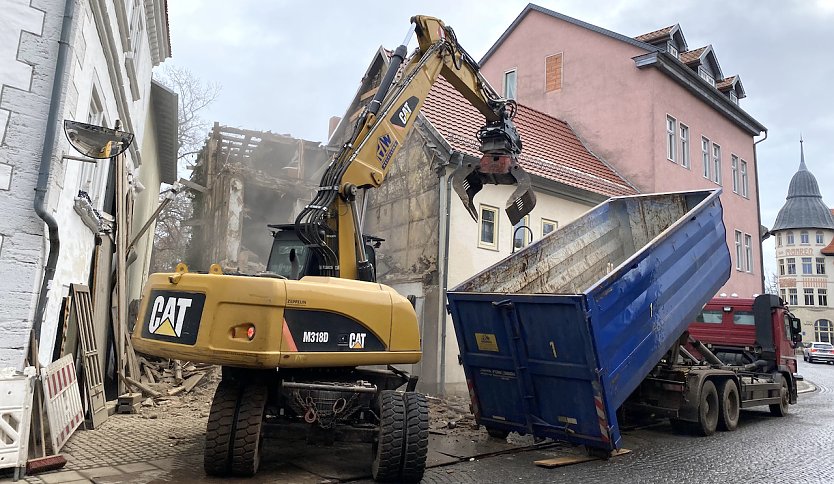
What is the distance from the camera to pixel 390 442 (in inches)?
210

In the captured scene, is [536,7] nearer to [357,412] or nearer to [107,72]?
[107,72]

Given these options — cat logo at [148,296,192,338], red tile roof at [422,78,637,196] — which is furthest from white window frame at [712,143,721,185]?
cat logo at [148,296,192,338]

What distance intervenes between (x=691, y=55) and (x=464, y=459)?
2020 centimetres

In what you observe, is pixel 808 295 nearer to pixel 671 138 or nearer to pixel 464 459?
pixel 671 138

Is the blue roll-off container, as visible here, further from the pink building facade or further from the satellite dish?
the pink building facade

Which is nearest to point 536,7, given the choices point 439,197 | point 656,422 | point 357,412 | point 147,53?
point 439,197

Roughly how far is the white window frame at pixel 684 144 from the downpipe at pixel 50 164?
18504 millimetres

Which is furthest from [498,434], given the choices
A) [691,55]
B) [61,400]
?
[691,55]

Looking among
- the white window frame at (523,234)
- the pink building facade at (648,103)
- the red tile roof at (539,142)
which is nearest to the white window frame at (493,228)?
the white window frame at (523,234)

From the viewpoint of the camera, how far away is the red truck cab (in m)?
10.8

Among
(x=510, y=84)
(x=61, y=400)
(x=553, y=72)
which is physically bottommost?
(x=61, y=400)

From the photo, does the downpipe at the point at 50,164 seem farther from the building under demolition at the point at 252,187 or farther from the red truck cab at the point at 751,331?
the building under demolition at the point at 252,187

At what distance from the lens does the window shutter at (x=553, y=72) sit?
68.5ft

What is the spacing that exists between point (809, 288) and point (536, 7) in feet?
195
